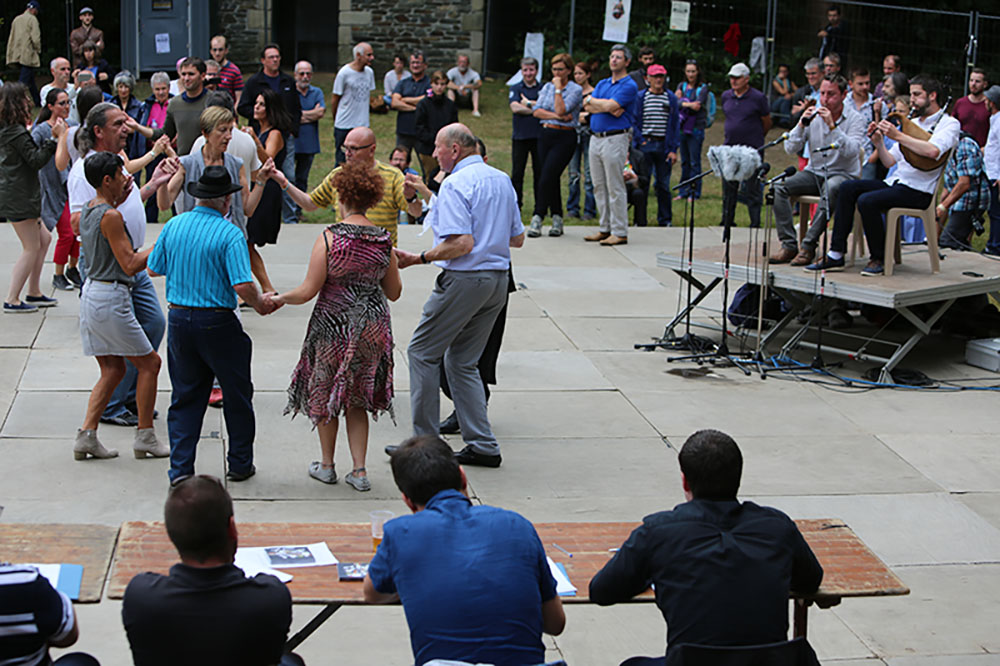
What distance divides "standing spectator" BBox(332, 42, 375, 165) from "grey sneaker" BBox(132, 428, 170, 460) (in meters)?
9.24

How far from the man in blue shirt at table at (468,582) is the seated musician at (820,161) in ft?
22.4

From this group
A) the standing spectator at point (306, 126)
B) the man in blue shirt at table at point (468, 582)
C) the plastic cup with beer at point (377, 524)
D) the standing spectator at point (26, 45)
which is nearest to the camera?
the man in blue shirt at table at point (468, 582)

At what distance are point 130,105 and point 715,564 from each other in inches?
455

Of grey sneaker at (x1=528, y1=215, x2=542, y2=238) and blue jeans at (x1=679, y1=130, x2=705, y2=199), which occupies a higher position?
blue jeans at (x1=679, y1=130, x2=705, y2=199)

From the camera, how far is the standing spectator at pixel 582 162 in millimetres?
14898

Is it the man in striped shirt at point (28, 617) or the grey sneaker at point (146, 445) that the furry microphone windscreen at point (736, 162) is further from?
the man in striped shirt at point (28, 617)

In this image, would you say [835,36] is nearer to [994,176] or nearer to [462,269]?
[994,176]

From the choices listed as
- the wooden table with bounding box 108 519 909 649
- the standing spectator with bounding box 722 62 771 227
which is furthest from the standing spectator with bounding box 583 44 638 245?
the wooden table with bounding box 108 519 909 649

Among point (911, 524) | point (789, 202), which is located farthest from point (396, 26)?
point (911, 524)

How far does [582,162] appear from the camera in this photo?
1557 cm

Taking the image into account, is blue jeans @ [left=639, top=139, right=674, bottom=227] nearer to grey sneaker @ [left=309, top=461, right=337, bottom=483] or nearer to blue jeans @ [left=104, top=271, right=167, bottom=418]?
blue jeans @ [left=104, top=271, right=167, bottom=418]

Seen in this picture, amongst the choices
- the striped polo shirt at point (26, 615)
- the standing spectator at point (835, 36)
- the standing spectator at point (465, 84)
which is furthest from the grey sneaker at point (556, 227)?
the striped polo shirt at point (26, 615)

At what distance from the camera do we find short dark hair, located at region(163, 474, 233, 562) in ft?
10.7

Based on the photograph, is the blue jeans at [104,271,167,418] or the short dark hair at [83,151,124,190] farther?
the blue jeans at [104,271,167,418]
